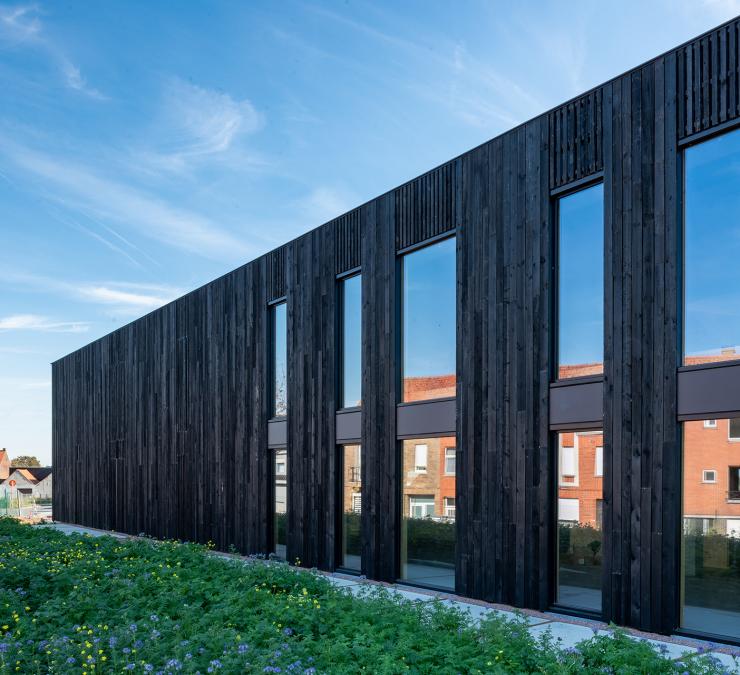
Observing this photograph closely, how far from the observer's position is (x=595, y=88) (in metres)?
9.36

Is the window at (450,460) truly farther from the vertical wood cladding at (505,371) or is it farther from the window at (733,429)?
the window at (733,429)

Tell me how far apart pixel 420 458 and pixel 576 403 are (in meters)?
3.14

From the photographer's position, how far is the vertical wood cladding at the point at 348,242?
44.0ft

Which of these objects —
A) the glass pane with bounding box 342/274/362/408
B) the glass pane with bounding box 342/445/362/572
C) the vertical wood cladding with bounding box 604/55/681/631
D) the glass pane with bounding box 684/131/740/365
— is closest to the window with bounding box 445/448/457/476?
the glass pane with bounding box 342/445/362/572

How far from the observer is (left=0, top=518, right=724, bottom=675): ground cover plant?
6.00 meters

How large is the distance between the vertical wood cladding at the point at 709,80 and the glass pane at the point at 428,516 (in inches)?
207

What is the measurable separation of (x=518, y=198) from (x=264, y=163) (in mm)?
10340

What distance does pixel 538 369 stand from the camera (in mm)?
9828

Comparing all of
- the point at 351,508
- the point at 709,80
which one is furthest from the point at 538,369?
the point at 351,508

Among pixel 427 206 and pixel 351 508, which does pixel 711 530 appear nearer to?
pixel 427 206

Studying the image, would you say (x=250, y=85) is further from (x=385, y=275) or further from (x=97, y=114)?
(x=97, y=114)

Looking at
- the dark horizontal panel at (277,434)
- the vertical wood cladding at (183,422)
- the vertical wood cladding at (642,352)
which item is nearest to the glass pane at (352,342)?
the dark horizontal panel at (277,434)

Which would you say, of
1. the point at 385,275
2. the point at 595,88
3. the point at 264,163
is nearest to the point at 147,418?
the point at 264,163

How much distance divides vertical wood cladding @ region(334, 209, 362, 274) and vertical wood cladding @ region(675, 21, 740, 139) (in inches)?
236
